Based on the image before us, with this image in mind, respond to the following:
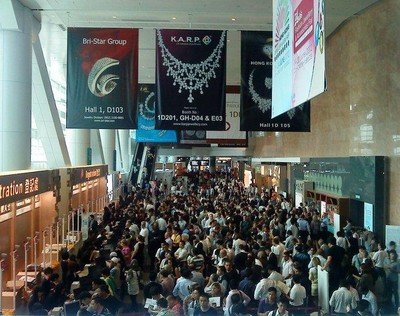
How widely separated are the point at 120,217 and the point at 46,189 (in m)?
3.45

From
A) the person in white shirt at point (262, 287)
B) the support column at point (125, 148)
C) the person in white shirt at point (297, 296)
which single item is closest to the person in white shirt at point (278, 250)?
the person in white shirt at point (297, 296)

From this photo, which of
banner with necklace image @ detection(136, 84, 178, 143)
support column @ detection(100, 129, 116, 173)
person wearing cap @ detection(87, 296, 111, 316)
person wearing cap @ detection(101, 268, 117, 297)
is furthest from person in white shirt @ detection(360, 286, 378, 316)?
support column @ detection(100, 129, 116, 173)

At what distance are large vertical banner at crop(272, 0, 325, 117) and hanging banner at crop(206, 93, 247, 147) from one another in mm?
9985

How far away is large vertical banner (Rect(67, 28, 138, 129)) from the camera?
33.6 ft

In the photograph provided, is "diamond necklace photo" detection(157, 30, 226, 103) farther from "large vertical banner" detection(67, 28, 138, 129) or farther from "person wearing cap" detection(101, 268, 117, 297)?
"person wearing cap" detection(101, 268, 117, 297)

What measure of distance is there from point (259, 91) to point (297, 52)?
4511 millimetres

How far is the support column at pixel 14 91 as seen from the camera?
34.0ft

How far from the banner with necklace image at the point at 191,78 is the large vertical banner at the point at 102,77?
66 cm

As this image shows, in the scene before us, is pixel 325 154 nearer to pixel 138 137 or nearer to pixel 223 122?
pixel 223 122

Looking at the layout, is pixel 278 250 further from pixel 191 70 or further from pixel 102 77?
pixel 102 77

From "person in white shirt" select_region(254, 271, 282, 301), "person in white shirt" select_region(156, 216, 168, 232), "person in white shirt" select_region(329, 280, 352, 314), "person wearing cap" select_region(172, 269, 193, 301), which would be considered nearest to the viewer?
"person in white shirt" select_region(329, 280, 352, 314)

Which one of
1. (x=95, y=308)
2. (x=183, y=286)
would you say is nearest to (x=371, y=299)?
(x=183, y=286)

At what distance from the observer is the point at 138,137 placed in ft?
64.2

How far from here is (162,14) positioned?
12.3m
